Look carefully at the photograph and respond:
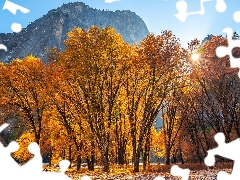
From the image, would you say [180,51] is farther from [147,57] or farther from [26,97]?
[26,97]

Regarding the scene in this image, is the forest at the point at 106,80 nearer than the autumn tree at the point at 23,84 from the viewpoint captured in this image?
Yes

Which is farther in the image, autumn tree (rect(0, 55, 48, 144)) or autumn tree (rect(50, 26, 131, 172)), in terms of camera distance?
autumn tree (rect(0, 55, 48, 144))

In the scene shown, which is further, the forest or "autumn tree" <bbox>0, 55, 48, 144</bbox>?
"autumn tree" <bbox>0, 55, 48, 144</bbox>

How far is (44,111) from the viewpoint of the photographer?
41.8 metres

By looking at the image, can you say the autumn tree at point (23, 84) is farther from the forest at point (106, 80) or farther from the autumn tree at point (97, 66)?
the autumn tree at point (97, 66)

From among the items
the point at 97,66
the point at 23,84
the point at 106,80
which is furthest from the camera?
the point at 23,84

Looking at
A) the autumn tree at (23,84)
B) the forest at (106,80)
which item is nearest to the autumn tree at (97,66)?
the forest at (106,80)

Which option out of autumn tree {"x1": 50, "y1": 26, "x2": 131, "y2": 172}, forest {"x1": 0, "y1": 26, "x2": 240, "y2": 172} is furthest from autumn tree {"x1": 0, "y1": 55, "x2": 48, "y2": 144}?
autumn tree {"x1": 50, "y1": 26, "x2": 131, "y2": 172}

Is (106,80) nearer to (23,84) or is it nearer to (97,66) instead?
(97,66)

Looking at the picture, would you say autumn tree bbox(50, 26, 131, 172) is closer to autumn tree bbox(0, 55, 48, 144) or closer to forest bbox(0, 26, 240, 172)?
forest bbox(0, 26, 240, 172)

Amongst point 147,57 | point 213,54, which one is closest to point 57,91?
point 147,57

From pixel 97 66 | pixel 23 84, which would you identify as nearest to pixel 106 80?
pixel 97 66

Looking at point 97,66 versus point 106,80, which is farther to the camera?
point 106,80

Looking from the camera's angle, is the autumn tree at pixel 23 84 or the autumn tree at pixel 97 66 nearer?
the autumn tree at pixel 97 66
